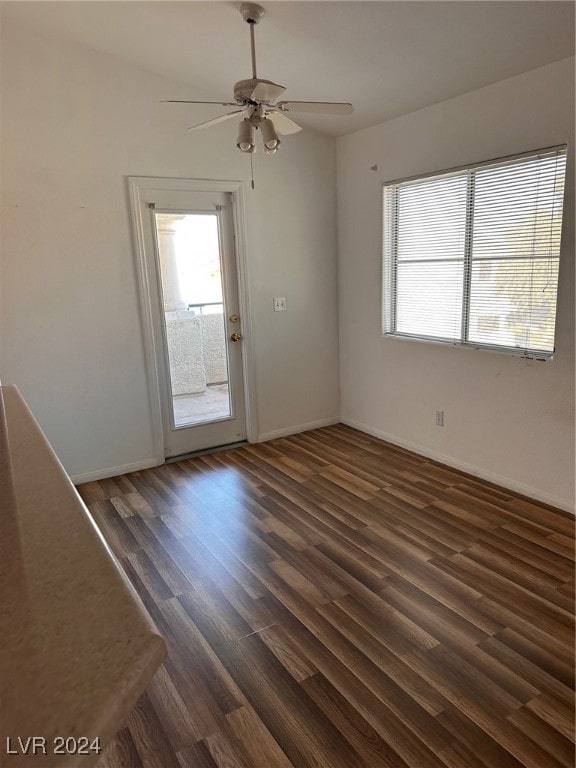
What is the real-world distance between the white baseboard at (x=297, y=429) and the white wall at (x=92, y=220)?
0.63m

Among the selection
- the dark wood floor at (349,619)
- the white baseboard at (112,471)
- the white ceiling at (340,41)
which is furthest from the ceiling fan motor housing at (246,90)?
the white baseboard at (112,471)

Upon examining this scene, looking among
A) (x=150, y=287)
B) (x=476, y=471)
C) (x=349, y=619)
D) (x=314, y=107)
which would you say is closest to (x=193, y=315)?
(x=150, y=287)

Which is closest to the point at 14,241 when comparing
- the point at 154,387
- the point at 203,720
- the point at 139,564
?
the point at 154,387

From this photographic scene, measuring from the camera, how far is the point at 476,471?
12.0 feet

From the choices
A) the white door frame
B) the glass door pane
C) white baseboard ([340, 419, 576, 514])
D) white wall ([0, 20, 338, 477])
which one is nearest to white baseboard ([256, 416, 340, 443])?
the white door frame

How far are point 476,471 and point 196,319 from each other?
2507mm

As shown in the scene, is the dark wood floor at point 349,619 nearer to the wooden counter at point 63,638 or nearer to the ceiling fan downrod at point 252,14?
the wooden counter at point 63,638

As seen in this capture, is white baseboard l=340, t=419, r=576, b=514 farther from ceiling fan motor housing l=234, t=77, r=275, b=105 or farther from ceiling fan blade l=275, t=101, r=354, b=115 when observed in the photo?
ceiling fan motor housing l=234, t=77, r=275, b=105

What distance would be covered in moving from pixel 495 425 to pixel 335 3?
2.67m

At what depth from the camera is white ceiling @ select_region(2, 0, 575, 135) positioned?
2436 mm

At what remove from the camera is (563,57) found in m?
2.70

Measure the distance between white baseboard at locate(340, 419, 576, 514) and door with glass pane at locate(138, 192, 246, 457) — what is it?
4.27 ft

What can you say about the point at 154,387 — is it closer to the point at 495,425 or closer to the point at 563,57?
the point at 495,425

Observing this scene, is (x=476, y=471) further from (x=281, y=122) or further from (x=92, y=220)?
(x=92, y=220)
